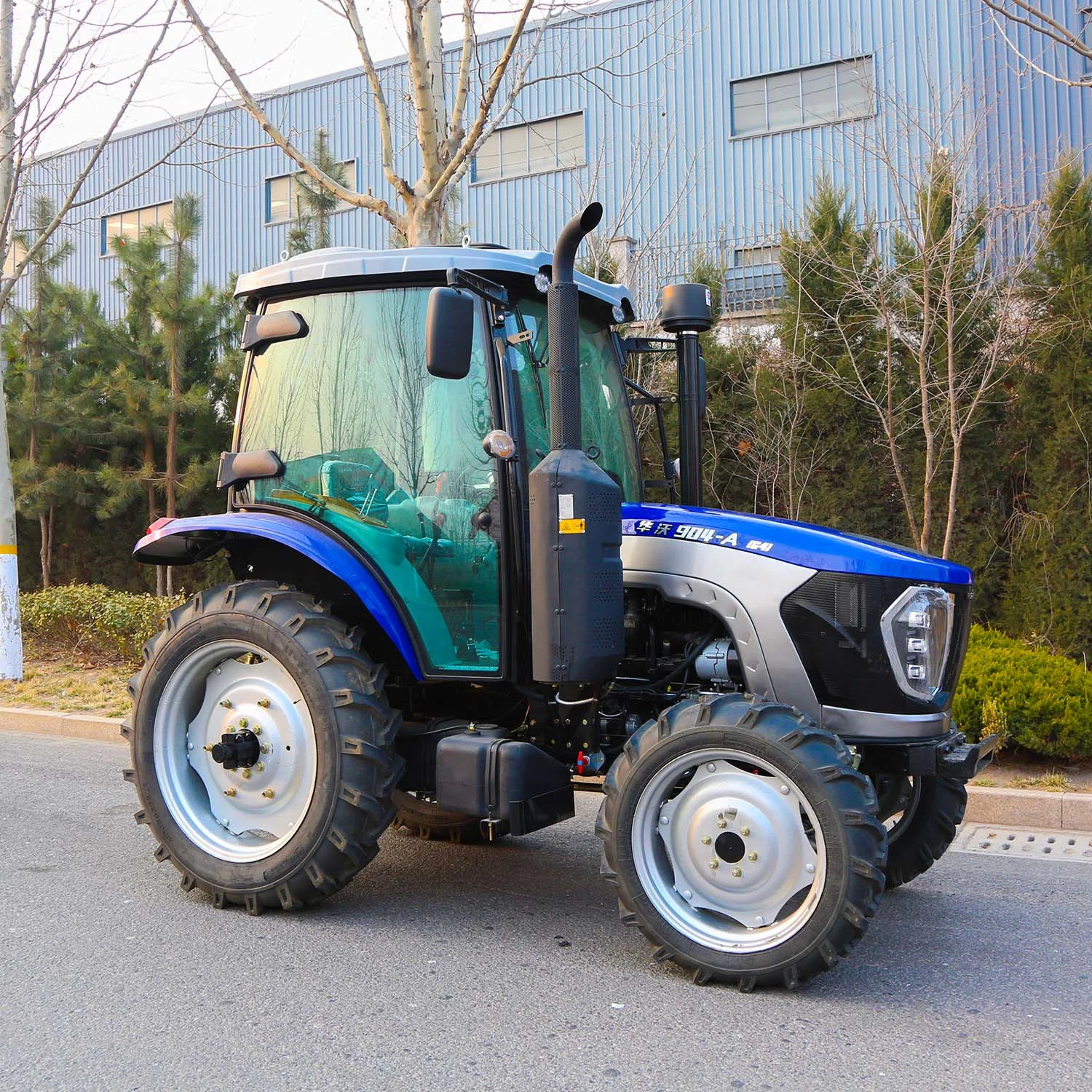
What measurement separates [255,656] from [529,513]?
136 cm

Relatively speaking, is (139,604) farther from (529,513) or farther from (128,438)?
(529,513)

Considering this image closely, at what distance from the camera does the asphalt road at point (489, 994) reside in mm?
3008

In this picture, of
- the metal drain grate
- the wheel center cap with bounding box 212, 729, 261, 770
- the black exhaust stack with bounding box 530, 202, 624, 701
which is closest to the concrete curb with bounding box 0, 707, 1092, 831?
the metal drain grate

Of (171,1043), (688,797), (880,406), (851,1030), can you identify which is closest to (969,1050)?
(851,1030)

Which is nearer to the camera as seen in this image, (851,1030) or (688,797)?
(851,1030)

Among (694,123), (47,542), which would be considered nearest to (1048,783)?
(47,542)

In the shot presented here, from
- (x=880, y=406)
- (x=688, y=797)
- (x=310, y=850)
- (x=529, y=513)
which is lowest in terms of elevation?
(x=310, y=850)

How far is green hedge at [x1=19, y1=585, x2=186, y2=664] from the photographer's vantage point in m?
10.7

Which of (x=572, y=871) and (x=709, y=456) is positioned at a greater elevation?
(x=709, y=456)

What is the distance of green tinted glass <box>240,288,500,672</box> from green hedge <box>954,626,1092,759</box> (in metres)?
3.81

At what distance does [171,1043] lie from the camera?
10.3ft

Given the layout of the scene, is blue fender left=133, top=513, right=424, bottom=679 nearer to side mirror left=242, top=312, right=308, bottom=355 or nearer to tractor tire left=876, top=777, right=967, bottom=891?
side mirror left=242, top=312, right=308, bottom=355

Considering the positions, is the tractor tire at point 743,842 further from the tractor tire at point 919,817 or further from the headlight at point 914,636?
the tractor tire at point 919,817

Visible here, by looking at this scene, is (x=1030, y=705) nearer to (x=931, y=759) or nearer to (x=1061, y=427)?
(x=931, y=759)
